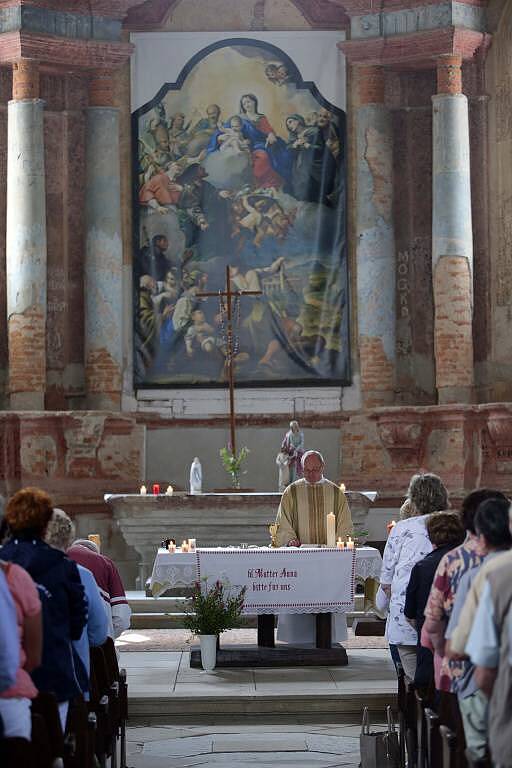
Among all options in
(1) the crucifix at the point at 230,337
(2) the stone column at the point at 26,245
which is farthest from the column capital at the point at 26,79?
(1) the crucifix at the point at 230,337

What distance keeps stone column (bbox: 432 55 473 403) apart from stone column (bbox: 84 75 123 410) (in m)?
3.35

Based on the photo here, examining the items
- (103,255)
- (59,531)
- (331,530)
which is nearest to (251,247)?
(103,255)

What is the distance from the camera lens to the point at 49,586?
5.55m

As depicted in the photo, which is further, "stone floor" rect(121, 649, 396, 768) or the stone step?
the stone step

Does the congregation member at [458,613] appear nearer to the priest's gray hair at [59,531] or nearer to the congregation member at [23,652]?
the congregation member at [23,652]

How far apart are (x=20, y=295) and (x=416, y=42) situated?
4848 millimetres

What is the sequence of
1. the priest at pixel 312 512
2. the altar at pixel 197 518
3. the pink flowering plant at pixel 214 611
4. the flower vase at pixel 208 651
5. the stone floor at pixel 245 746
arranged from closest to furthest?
1. the stone floor at pixel 245 746
2. the pink flowering plant at pixel 214 611
3. the flower vase at pixel 208 651
4. the priest at pixel 312 512
5. the altar at pixel 197 518

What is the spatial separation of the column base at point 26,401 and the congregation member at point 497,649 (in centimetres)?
1107

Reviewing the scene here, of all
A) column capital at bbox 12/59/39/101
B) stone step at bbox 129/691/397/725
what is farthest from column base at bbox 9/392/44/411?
stone step at bbox 129/691/397/725

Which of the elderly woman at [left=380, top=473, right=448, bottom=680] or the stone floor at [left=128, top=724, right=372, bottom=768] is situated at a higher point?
the elderly woman at [left=380, top=473, right=448, bottom=680]

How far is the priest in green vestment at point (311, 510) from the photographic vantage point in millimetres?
10664

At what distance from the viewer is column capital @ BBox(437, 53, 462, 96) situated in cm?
1524

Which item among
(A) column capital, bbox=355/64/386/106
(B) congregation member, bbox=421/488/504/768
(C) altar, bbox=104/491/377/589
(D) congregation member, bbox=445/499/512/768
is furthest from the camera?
(A) column capital, bbox=355/64/386/106

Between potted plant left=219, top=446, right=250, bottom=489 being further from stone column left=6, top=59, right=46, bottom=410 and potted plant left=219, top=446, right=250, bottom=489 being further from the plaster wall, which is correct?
stone column left=6, top=59, right=46, bottom=410
